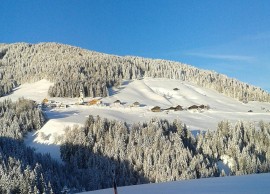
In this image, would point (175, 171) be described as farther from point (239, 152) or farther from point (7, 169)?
point (7, 169)

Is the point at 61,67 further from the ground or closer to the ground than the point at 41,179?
further from the ground

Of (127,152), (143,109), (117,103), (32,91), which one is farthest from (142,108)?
(127,152)

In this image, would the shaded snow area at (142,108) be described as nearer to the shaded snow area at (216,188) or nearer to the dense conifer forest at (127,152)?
the dense conifer forest at (127,152)

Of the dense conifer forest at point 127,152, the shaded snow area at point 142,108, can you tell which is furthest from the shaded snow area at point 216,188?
the shaded snow area at point 142,108

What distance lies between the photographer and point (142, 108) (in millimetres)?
141500

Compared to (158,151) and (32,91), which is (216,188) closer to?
(158,151)

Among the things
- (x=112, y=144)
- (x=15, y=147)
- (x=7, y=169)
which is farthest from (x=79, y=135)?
(x=7, y=169)

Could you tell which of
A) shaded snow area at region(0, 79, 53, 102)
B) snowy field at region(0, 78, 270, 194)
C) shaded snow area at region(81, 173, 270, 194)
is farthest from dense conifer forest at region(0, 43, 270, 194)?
shaded snow area at region(0, 79, 53, 102)

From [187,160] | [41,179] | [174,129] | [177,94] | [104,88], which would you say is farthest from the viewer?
[177,94]

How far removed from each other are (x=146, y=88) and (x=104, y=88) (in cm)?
2486

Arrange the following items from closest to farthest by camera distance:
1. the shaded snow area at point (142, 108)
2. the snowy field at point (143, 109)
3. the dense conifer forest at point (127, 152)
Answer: the dense conifer forest at point (127, 152) → the snowy field at point (143, 109) → the shaded snow area at point (142, 108)

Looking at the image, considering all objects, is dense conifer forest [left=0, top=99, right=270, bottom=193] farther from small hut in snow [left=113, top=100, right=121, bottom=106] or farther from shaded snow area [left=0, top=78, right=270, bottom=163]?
small hut in snow [left=113, top=100, right=121, bottom=106]

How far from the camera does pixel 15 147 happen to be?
256 ft

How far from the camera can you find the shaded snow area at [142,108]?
102 meters
